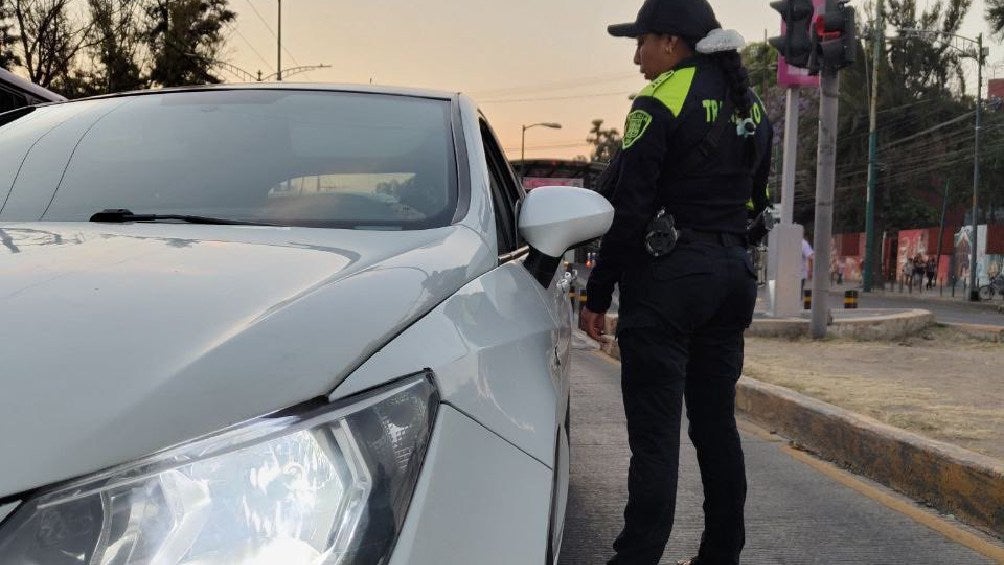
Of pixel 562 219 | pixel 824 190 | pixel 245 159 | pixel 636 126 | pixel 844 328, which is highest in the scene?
pixel 824 190

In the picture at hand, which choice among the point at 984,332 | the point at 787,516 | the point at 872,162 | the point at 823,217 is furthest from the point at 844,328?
the point at 872,162

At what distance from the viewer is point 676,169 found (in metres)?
2.68

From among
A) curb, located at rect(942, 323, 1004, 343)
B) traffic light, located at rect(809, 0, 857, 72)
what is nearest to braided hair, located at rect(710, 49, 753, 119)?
traffic light, located at rect(809, 0, 857, 72)

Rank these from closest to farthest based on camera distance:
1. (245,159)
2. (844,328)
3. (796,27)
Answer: (245,159) < (796,27) < (844,328)

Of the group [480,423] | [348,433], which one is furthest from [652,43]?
[348,433]

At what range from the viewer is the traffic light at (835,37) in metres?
9.35

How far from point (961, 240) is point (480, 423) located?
42.8 meters

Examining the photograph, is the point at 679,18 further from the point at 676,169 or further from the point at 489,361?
the point at 489,361

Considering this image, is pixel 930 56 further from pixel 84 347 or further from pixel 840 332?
pixel 84 347

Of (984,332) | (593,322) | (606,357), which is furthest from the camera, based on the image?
(984,332)

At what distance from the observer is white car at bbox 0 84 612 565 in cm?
93

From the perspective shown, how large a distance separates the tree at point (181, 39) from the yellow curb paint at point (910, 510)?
23101mm

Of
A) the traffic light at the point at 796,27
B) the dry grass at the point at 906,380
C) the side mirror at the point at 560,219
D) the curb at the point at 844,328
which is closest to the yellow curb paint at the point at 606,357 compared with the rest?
the dry grass at the point at 906,380

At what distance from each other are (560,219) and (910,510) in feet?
9.01
